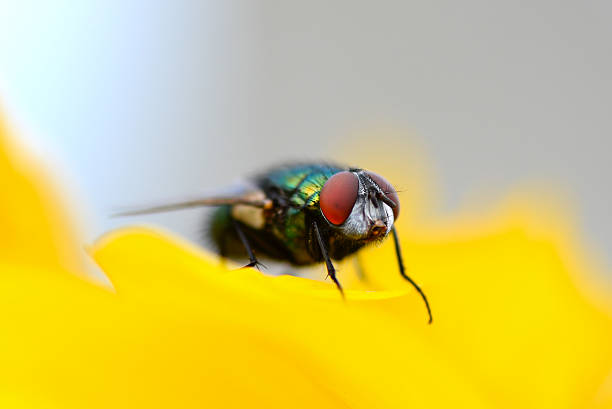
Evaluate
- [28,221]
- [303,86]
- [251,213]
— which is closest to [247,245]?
[251,213]

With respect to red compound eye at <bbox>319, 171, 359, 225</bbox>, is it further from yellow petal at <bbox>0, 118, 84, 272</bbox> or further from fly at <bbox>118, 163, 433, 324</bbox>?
yellow petal at <bbox>0, 118, 84, 272</bbox>

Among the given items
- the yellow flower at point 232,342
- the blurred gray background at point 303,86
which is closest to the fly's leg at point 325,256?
the yellow flower at point 232,342

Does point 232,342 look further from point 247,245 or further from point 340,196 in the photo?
point 247,245

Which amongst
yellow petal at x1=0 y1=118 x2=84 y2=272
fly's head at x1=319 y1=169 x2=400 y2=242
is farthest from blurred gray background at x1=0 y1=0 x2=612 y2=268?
yellow petal at x1=0 y1=118 x2=84 y2=272

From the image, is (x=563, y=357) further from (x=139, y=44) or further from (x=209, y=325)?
(x=139, y=44)

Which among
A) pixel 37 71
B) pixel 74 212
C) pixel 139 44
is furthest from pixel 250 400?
pixel 139 44
